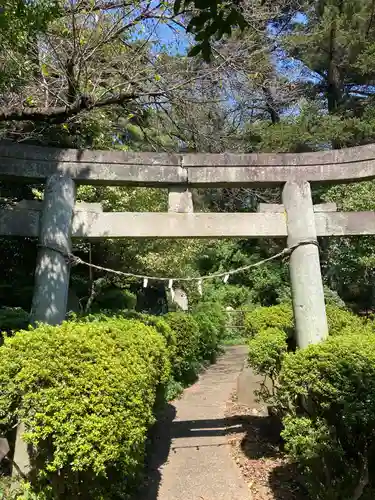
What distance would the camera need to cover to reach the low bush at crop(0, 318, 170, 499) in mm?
3062

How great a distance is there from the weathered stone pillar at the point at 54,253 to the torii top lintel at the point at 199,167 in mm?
256

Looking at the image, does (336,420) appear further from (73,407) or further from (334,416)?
(73,407)

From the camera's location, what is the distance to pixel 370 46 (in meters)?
16.7

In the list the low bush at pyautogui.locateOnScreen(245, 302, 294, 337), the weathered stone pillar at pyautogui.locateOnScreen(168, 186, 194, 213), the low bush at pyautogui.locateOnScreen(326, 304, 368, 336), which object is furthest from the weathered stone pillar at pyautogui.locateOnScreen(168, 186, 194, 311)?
the low bush at pyautogui.locateOnScreen(245, 302, 294, 337)

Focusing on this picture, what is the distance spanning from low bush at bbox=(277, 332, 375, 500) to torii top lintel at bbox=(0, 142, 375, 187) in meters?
2.50

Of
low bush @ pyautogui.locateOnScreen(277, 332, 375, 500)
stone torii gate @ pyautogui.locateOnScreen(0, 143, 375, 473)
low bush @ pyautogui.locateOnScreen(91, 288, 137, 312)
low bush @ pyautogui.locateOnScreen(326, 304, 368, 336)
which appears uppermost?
stone torii gate @ pyautogui.locateOnScreen(0, 143, 375, 473)

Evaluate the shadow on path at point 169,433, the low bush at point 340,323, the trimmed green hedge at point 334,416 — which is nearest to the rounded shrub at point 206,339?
the shadow on path at point 169,433

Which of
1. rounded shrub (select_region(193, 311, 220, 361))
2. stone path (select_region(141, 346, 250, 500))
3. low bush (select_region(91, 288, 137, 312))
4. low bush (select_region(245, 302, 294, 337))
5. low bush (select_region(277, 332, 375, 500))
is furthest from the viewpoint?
rounded shrub (select_region(193, 311, 220, 361))

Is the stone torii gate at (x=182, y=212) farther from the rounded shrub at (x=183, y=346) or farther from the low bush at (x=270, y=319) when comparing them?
the rounded shrub at (x=183, y=346)

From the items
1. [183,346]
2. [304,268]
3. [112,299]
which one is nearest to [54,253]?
[304,268]

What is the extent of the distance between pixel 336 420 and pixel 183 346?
229 inches

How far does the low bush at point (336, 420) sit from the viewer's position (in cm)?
392

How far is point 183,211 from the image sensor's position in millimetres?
5980

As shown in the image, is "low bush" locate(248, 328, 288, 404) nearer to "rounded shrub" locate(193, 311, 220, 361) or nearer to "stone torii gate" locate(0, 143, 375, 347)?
"stone torii gate" locate(0, 143, 375, 347)
